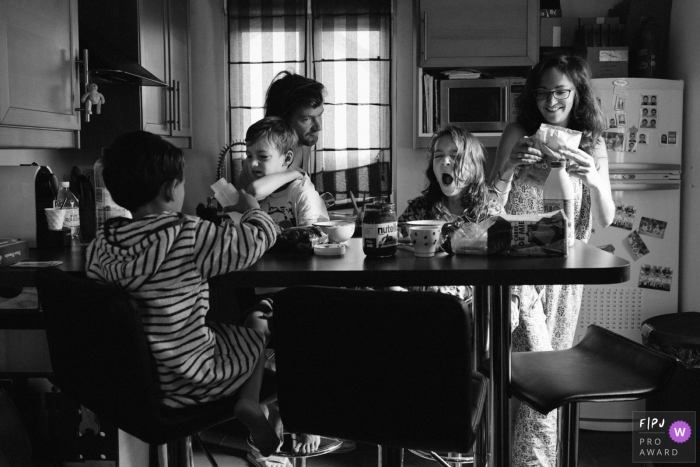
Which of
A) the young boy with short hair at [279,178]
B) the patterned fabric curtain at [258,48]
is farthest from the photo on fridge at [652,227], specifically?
the patterned fabric curtain at [258,48]

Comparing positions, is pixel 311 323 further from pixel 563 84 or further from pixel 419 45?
pixel 419 45

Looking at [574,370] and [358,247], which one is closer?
[574,370]

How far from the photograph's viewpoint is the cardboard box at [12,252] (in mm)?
1797

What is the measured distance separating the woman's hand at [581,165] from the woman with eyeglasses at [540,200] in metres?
0.05

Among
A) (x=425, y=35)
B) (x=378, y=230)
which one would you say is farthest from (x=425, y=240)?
(x=425, y=35)

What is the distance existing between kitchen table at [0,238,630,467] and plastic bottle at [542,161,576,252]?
0.25 feet

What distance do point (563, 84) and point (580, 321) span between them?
4.40 feet

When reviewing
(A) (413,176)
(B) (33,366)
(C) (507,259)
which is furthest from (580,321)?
(B) (33,366)

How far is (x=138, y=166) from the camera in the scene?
151 centimetres

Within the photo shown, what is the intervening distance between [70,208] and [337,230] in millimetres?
935

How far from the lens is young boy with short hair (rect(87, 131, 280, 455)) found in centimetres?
144

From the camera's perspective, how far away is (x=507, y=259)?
61.8 inches

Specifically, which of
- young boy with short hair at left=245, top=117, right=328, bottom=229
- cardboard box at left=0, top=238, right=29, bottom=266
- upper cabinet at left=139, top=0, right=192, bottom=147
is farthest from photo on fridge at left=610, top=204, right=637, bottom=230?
cardboard box at left=0, top=238, right=29, bottom=266

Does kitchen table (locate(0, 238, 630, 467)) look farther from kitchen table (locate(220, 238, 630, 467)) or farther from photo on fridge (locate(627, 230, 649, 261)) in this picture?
photo on fridge (locate(627, 230, 649, 261))
